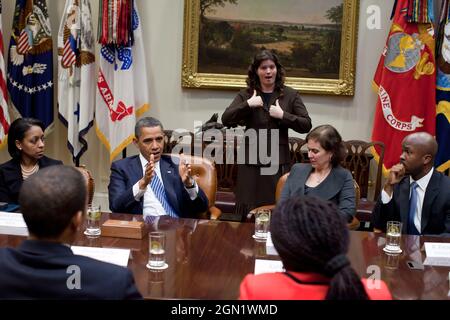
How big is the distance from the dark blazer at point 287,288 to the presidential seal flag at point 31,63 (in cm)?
464

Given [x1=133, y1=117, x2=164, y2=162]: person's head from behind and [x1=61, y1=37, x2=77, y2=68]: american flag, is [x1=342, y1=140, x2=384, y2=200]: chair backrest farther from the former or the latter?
[x1=61, y1=37, x2=77, y2=68]: american flag

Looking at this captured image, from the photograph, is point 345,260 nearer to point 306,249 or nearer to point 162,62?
point 306,249

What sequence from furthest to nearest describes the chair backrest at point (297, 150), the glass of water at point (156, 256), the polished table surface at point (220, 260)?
the chair backrest at point (297, 150)
the glass of water at point (156, 256)
the polished table surface at point (220, 260)

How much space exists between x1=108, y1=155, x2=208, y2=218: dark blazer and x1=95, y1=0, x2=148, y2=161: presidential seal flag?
2.15 meters

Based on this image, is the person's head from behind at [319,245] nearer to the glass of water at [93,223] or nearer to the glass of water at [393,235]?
the glass of water at [393,235]

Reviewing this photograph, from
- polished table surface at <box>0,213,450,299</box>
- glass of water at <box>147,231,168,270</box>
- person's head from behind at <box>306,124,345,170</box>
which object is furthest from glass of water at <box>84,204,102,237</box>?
person's head from behind at <box>306,124,345,170</box>

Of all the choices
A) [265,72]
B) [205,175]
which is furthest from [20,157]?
[265,72]

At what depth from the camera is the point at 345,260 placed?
4.98ft

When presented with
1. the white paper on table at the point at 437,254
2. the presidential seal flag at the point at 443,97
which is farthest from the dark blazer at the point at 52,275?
the presidential seal flag at the point at 443,97

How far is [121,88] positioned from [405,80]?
2.71 m

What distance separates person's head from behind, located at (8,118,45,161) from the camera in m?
3.72

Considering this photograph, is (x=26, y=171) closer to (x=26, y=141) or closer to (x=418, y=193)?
(x=26, y=141)

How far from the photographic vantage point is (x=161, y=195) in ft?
11.8

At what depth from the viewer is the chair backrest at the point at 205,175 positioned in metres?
3.83
